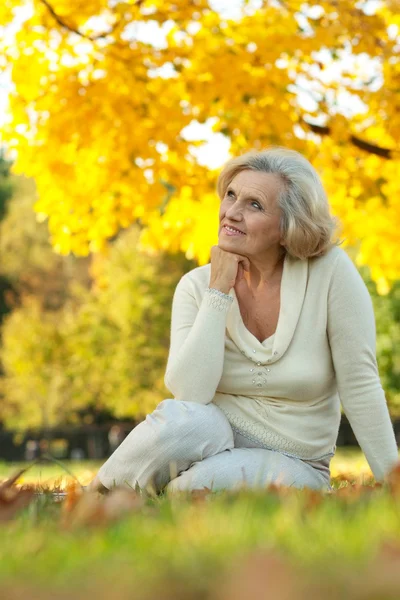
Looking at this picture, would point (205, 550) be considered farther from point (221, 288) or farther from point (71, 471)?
point (71, 471)

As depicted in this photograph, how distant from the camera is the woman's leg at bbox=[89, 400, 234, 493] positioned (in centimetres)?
303

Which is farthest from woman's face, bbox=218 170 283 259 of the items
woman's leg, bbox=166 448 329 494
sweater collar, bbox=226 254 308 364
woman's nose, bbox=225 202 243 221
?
woman's leg, bbox=166 448 329 494

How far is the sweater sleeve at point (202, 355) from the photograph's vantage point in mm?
3346

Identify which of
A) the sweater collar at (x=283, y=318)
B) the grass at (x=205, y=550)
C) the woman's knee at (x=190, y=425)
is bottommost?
the woman's knee at (x=190, y=425)

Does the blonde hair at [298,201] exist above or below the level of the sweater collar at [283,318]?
above

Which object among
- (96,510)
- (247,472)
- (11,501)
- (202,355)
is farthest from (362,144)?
(96,510)

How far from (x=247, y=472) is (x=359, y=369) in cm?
62

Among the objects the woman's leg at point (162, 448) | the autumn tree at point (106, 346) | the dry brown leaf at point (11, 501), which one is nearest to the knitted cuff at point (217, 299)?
the woman's leg at point (162, 448)

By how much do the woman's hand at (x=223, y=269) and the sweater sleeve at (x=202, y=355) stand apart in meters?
0.05

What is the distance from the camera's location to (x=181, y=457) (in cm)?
307

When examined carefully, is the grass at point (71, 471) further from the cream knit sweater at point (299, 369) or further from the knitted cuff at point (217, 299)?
the knitted cuff at point (217, 299)

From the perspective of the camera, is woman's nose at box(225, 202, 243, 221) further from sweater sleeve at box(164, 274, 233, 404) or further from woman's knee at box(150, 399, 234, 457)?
woman's knee at box(150, 399, 234, 457)

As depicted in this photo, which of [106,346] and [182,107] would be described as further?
[106,346]

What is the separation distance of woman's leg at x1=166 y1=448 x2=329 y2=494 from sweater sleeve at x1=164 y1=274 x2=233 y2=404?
11.0 inches
